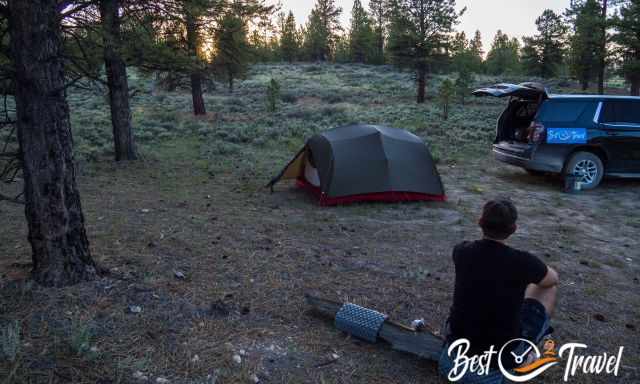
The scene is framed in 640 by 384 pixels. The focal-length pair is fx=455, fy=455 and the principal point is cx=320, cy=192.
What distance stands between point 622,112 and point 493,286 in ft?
29.2

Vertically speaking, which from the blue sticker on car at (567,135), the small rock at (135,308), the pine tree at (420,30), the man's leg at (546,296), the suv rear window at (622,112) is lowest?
the small rock at (135,308)

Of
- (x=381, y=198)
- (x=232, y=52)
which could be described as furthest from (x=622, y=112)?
(x=232, y=52)

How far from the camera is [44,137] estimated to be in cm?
356

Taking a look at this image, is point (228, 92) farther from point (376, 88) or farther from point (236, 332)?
point (236, 332)

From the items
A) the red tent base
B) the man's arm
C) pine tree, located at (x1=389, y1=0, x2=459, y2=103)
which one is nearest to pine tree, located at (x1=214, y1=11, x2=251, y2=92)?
the red tent base

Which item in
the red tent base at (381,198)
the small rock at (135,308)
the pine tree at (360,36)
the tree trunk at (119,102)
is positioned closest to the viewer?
the small rock at (135,308)

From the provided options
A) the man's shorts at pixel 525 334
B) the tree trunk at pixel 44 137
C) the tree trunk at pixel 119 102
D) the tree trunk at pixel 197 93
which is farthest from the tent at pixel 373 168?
the tree trunk at pixel 197 93

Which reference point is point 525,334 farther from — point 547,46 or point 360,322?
point 547,46

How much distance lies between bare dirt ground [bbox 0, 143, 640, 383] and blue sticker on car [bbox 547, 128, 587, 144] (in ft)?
3.74

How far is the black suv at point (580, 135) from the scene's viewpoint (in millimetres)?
9266

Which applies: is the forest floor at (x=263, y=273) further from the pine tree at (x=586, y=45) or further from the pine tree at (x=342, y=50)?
the pine tree at (x=342, y=50)

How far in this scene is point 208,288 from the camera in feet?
14.7

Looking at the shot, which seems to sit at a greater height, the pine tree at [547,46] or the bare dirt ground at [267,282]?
the pine tree at [547,46]

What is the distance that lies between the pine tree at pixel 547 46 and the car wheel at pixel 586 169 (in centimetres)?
4201
